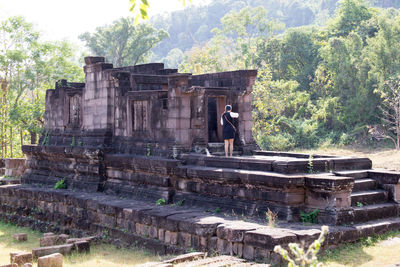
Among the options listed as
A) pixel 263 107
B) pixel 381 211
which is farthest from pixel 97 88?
pixel 263 107

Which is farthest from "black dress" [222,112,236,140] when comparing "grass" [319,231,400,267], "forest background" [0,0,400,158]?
"forest background" [0,0,400,158]

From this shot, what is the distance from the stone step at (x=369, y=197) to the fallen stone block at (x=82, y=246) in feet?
17.2

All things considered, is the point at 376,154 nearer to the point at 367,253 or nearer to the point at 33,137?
the point at 33,137

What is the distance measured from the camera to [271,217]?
863 cm

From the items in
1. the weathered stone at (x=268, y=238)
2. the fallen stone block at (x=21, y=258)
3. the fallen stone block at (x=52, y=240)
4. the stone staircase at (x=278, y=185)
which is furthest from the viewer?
the fallen stone block at (x=52, y=240)

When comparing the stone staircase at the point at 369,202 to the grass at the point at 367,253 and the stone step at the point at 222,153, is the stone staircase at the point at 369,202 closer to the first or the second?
the grass at the point at 367,253

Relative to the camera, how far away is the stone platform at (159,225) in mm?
7758

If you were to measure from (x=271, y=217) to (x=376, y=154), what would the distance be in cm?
1738

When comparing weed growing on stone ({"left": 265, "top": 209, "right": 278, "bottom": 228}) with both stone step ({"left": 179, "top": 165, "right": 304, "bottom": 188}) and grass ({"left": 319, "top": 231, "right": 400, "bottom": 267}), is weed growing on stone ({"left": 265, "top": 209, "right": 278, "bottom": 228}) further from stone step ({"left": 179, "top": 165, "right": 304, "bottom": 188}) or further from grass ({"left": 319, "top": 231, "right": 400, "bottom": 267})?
grass ({"left": 319, "top": 231, "right": 400, "bottom": 267})

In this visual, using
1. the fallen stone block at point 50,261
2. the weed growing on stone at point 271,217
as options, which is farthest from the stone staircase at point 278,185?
the fallen stone block at point 50,261

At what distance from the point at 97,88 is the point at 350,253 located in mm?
8556

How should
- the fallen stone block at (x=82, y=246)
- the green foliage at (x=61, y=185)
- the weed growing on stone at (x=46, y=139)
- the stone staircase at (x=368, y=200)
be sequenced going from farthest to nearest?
the weed growing on stone at (x=46, y=139) → the green foliage at (x=61, y=185) → the fallen stone block at (x=82, y=246) → the stone staircase at (x=368, y=200)

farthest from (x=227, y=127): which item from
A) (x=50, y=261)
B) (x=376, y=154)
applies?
(x=376, y=154)

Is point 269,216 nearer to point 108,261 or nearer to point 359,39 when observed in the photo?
point 108,261
